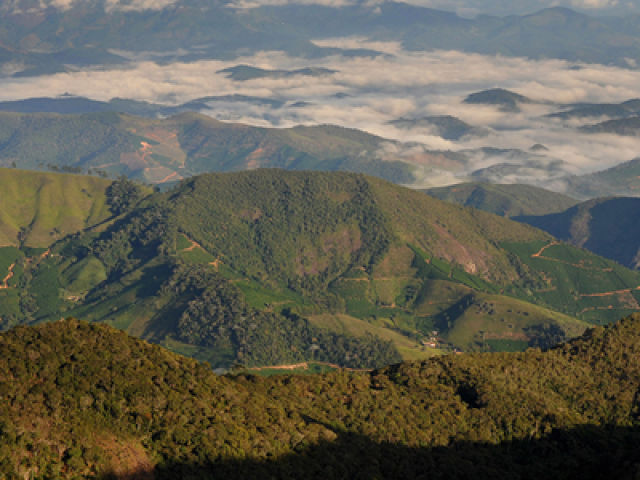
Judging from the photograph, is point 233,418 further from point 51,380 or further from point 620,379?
point 620,379

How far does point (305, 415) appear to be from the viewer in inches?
4195

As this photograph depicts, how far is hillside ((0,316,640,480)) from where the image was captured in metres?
80.5

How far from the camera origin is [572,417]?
111375mm

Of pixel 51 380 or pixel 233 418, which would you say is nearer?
pixel 51 380

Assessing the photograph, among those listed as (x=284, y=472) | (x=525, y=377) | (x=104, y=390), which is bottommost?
(x=525, y=377)

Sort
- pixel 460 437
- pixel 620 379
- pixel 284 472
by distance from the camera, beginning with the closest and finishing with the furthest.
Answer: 1. pixel 284 472
2. pixel 460 437
3. pixel 620 379

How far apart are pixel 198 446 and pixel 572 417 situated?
197 feet

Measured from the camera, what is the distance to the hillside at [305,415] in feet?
264

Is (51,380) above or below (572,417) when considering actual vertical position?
above

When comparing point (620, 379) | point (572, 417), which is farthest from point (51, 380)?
point (620, 379)

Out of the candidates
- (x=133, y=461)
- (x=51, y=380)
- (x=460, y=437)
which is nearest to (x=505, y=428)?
(x=460, y=437)

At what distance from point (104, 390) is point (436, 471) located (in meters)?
43.9

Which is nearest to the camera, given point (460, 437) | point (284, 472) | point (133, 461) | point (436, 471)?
point (133, 461)

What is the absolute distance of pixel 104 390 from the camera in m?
88.1
